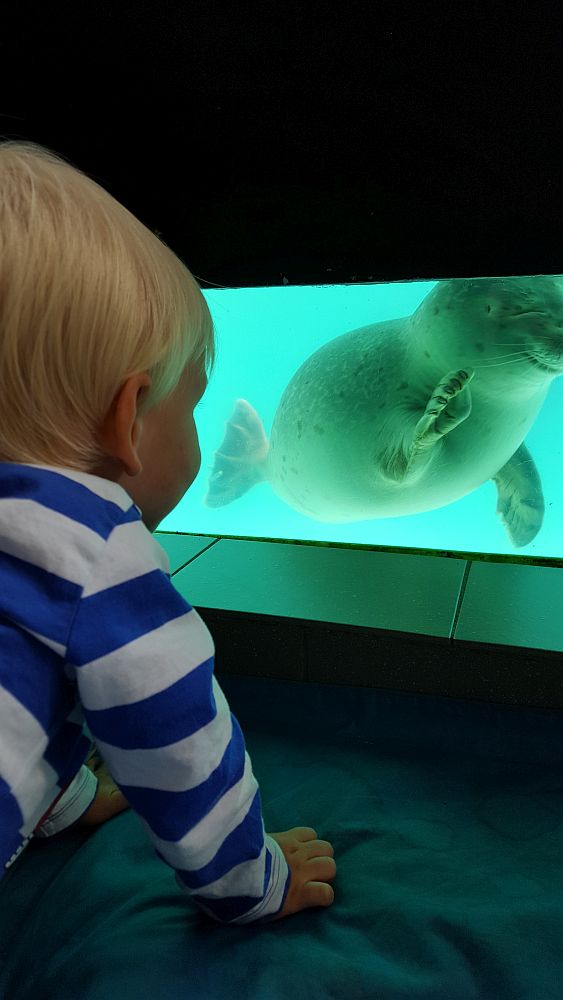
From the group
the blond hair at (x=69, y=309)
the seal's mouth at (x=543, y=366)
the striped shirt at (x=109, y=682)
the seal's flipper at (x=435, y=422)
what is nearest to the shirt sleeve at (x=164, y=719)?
the striped shirt at (x=109, y=682)

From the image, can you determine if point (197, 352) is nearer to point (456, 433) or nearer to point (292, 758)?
point (292, 758)

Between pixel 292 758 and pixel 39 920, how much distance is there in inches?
16.3

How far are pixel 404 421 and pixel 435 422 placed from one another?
140 mm

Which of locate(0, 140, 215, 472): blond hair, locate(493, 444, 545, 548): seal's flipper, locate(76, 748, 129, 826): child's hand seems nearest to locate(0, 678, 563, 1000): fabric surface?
locate(76, 748, 129, 826): child's hand

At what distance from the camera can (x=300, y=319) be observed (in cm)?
219

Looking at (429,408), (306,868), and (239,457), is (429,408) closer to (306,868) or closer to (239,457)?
(239,457)

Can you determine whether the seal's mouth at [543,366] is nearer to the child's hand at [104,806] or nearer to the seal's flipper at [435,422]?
the seal's flipper at [435,422]

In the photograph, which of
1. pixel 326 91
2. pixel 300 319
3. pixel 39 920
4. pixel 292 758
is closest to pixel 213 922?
pixel 39 920

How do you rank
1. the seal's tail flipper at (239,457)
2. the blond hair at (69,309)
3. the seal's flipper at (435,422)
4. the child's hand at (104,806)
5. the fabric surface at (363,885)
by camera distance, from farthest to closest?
the seal's tail flipper at (239,457), the seal's flipper at (435,422), the child's hand at (104,806), the fabric surface at (363,885), the blond hair at (69,309)

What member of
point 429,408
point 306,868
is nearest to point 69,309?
point 306,868

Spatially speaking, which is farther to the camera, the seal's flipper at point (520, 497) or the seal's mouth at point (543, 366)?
the seal's flipper at point (520, 497)

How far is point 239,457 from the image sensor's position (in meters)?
2.32

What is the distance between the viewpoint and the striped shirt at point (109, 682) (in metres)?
0.55

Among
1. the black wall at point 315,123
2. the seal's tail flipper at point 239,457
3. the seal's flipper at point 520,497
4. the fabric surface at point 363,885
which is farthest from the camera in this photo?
the seal's tail flipper at point 239,457
